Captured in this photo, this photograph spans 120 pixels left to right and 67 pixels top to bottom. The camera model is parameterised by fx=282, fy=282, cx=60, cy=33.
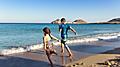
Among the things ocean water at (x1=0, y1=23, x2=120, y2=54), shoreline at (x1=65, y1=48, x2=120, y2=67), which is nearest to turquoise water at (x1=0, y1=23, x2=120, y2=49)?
ocean water at (x1=0, y1=23, x2=120, y2=54)

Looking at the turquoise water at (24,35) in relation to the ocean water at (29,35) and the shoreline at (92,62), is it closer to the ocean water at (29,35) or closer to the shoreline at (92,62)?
the ocean water at (29,35)

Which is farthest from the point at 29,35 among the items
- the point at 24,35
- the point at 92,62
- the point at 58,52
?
the point at 92,62

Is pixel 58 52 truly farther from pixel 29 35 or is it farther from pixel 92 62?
pixel 29 35

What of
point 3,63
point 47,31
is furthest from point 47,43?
point 3,63

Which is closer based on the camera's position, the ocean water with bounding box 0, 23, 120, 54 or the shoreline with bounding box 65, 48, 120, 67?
the shoreline with bounding box 65, 48, 120, 67

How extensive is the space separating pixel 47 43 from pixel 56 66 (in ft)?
5.67

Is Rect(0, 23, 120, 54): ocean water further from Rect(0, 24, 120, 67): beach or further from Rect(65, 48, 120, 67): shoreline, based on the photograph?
Rect(65, 48, 120, 67): shoreline

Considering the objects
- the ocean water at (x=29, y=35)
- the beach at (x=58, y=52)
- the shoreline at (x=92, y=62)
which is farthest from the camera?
the ocean water at (x=29, y=35)

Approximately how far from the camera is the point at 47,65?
12664 millimetres

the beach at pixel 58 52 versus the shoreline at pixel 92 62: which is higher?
the shoreline at pixel 92 62

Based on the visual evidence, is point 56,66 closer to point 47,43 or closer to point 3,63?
point 47,43

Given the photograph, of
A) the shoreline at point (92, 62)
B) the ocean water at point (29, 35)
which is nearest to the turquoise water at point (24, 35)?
the ocean water at point (29, 35)

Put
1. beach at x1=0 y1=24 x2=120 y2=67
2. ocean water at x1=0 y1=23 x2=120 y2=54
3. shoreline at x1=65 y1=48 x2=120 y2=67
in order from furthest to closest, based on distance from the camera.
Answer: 1. ocean water at x1=0 y1=23 x2=120 y2=54
2. beach at x1=0 y1=24 x2=120 y2=67
3. shoreline at x1=65 y1=48 x2=120 y2=67

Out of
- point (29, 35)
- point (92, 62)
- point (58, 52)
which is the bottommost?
point (29, 35)
